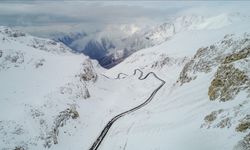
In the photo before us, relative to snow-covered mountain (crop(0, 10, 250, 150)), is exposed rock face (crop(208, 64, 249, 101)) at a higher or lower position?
higher

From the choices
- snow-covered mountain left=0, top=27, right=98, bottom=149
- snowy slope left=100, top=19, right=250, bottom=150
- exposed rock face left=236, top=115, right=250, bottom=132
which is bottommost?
snow-covered mountain left=0, top=27, right=98, bottom=149

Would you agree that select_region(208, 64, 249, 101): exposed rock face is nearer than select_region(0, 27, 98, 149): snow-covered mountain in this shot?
Yes

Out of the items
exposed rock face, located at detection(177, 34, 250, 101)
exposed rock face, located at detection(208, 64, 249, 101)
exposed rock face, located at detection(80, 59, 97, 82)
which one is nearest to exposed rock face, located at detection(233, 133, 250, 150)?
exposed rock face, located at detection(177, 34, 250, 101)

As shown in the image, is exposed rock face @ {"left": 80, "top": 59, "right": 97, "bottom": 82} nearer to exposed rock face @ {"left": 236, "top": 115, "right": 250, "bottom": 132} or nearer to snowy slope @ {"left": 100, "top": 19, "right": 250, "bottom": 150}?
snowy slope @ {"left": 100, "top": 19, "right": 250, "bottom": 150}

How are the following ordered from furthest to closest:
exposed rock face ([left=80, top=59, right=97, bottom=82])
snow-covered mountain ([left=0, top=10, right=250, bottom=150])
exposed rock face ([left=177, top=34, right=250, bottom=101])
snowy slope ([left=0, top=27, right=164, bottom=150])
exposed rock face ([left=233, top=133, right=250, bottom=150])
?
exposed rock face ([left=80, top=59, right=97, bottom=82]) → snowy slope ([left=0, top=27, right=164, bottom=150]) → exposed rock face ([left=177, top=34, right=250, bottom=101]) → snow-covered mountain ([left=0, top=10, right=250, bottom=150]) → exposed rock face ([left=233, top=133, right=250, bottom=150])

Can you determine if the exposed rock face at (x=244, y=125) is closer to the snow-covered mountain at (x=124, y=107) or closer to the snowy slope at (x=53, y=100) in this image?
the snow-covered mountain at (x=124, y=107)

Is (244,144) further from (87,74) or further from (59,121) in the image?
(87,74)

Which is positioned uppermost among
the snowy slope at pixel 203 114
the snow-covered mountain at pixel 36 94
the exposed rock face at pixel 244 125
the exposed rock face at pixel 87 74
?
the exposed rock face at pixel 244 125

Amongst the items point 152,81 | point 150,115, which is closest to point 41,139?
point 150,115

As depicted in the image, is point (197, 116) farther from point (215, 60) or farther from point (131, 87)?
point (131, 87)

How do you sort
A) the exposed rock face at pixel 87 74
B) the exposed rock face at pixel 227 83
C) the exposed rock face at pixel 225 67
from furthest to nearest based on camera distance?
the exposed rock face at pixel 87 74, the exposed rock face at pixel 225 67, the exposed rock face at pixel 227 83

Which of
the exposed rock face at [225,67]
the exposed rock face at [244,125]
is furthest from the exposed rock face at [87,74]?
the exposed rock face at [244,125]
